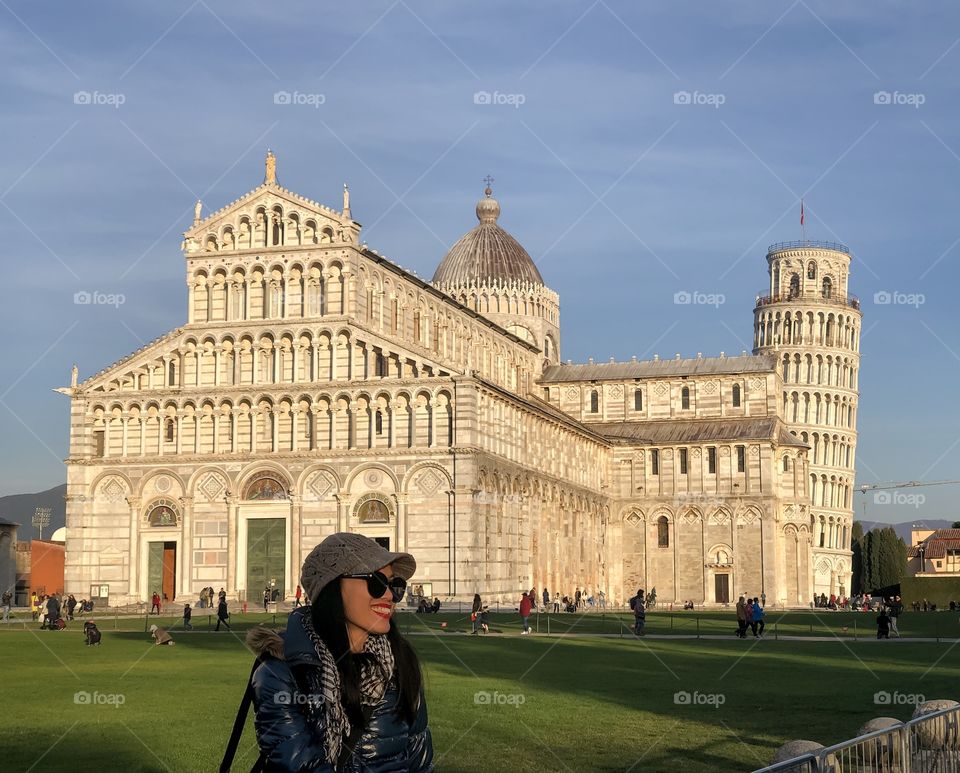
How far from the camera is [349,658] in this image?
7.14m

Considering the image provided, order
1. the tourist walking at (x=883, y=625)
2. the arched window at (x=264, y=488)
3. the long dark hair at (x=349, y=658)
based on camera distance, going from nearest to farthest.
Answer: the long dark hair at (x=349, y=658) < the tourist walking at (x=883, y=625) < the arched window at (x=264, y=488)

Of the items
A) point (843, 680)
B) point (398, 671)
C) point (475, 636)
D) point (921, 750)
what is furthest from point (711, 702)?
point (475, 636)

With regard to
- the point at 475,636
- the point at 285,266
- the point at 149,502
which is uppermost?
the point at 285,266

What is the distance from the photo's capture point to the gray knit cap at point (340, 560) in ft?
23.4

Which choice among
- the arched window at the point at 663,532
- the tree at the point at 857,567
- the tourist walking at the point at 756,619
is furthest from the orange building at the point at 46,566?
the tree at the point at 857,567

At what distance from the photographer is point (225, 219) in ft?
240

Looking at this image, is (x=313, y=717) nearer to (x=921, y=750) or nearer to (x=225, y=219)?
(x=921, y=750)

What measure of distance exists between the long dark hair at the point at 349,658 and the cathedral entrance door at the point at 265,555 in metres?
63.6

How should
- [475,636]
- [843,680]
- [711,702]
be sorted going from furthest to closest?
[475,636], [843,680], [711,702]

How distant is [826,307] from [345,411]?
216ft

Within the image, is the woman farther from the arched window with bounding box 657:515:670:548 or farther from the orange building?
the orange building

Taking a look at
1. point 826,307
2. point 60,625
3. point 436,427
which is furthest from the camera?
point 826,307

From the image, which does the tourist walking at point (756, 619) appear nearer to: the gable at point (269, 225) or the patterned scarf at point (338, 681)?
the gable at point (269, 225)

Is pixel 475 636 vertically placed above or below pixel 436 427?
below
